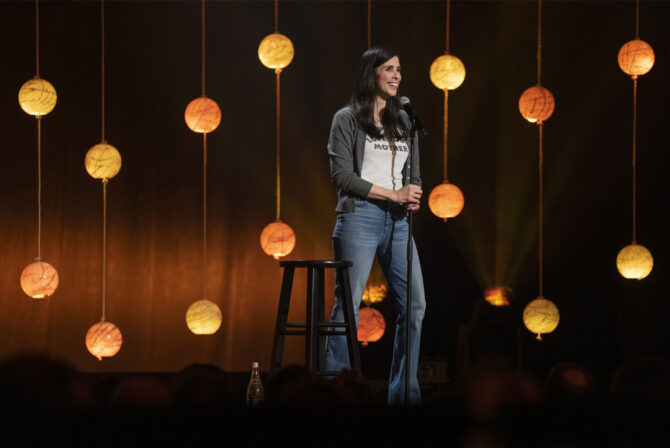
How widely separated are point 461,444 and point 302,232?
187 inches

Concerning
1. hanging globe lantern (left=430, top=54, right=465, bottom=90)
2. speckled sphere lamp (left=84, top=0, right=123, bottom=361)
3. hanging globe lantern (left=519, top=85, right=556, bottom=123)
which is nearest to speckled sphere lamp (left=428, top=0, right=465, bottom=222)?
hanging globe lantern (left=430, top=54, right=465, bottom=90)

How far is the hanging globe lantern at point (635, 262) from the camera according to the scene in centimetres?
474

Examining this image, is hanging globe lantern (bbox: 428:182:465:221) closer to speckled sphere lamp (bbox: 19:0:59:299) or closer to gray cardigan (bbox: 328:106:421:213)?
gray cardigan (bbox: 328:106:421:213)

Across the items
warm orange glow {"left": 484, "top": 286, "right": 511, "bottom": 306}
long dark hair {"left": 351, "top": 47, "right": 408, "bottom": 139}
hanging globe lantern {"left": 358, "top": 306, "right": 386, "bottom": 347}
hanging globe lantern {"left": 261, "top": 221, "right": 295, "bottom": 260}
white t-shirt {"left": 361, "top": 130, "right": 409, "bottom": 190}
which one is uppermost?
long dark hair {"left": 351, "top": 47, "right": 408, "bottom": 139}

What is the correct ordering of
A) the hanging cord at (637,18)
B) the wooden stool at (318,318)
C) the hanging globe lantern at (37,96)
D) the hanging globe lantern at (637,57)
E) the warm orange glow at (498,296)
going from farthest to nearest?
the warm orange glow at (498,296) → the hanging cord at (637,18) → the hanging globe lantern at (637,57) → the hanging globe lantern at (37,96) → the wooden stool at (318,318)

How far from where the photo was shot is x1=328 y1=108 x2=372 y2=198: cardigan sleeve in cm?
326

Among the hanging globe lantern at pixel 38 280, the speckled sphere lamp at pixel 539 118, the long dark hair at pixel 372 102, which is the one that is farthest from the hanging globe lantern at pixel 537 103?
the hanging globe lantern at pixel 38 280

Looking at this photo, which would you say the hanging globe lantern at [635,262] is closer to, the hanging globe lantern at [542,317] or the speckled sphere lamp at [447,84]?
the hanging globe lantern at [542,317]

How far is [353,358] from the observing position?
3184 mm

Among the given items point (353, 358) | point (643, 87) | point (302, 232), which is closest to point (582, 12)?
point (643, 87)

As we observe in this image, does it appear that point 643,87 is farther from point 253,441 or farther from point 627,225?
point 253,441

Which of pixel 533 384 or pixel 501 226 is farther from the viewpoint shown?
pixel 501 226

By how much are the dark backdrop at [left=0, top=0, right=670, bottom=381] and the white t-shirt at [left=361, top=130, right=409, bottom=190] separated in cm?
218

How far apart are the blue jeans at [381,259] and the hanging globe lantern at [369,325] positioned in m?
1.24
